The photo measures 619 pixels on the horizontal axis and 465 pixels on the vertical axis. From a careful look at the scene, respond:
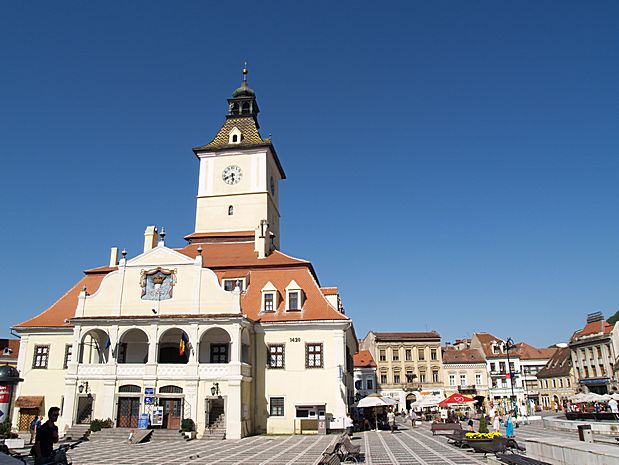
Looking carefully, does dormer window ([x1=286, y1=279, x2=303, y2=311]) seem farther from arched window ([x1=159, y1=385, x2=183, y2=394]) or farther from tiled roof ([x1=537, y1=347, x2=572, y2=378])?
tiled roof ([x1=537, y1=347, x2=572, y2=378])

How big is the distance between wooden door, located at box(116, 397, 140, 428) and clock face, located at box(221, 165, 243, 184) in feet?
72.9

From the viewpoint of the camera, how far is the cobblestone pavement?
2025cm

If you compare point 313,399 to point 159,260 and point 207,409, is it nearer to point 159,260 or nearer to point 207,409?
point 207,409

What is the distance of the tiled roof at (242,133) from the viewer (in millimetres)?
49031

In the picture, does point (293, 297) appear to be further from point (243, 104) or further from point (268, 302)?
point (243, 104)

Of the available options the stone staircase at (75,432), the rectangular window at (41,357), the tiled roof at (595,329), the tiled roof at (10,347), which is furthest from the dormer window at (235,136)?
the tiled roof at (595,329)

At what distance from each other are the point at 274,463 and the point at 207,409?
1249cm

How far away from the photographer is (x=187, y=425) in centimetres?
3020

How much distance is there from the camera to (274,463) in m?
19.8

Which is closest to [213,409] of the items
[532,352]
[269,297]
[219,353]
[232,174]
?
[219,353]

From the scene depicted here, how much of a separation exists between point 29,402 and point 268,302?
54.4 feet

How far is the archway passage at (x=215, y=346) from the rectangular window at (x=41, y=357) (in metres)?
11.0

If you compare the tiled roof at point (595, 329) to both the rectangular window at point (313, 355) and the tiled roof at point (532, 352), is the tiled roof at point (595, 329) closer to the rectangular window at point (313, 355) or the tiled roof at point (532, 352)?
the tiled roof at point (532, 352)

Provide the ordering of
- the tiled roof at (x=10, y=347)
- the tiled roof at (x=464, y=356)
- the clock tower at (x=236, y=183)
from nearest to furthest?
the clock tower at (x=236, y=183) → the tiled roof at (x=10, y=347) → the tiled roof at (x=464, y=356)
